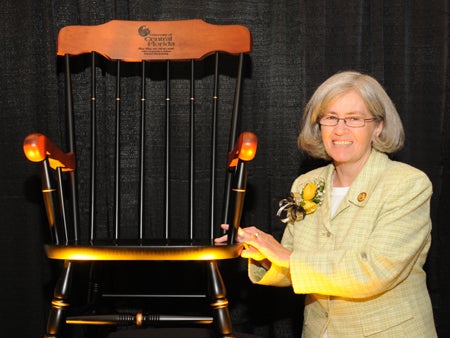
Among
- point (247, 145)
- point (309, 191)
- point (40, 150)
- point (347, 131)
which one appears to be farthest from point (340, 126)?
point (40, 150)

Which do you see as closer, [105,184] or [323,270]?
[323,270]

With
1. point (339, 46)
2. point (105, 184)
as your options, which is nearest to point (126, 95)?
point (105, 184)

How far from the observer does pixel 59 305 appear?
1.63 metres

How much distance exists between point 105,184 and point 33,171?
0.89ft

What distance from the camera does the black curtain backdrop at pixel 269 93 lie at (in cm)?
214

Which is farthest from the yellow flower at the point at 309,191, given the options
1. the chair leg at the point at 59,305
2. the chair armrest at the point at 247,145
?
the chair leg at the point at 59,305

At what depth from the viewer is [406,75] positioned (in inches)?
84.5

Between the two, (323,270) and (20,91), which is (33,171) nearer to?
(20,91)

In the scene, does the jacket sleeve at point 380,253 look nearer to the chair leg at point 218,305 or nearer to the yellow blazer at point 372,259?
the yellow blazer at point 372,259

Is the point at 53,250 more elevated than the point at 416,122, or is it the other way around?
the point at 416,122

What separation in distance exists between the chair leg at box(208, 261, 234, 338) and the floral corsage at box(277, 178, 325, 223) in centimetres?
28

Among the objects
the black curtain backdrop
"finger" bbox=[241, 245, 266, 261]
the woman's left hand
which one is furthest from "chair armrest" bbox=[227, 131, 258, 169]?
the black curtain backdrop

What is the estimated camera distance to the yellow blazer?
5.01 ft

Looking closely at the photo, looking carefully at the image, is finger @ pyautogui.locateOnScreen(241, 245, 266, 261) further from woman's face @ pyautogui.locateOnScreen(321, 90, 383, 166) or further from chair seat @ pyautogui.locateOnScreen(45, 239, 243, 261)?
woman's face @ pyautogui.locateOnScreen(321, 90, 383, 166)
